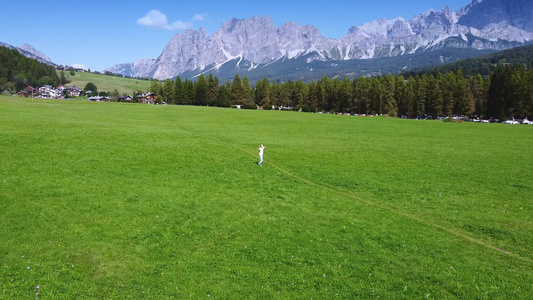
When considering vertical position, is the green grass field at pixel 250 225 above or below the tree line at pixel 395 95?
below

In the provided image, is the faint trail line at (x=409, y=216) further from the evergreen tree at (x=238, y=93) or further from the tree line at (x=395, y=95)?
the evergreen tree at (x=238, y=93)

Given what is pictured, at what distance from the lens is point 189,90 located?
7357 inches

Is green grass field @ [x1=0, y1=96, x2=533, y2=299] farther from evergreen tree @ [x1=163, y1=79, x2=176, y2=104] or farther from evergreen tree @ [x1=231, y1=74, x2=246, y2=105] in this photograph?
evergreen tree @ [x1=163, y1=79, x2=176, y2=104]

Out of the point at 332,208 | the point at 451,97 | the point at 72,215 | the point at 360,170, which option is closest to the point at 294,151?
the point at 360,170

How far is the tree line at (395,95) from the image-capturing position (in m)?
118

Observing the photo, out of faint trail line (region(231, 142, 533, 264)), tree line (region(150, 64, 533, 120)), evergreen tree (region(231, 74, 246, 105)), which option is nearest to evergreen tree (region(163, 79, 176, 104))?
tree line (region(150, 64, 533, 120))

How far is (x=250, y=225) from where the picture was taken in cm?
1922

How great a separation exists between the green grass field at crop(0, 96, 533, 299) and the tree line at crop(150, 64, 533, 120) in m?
104

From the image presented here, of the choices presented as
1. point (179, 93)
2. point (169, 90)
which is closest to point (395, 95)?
point (179, 93)

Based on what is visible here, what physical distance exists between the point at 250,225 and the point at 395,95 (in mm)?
143727

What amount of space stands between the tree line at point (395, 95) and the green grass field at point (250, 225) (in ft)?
342

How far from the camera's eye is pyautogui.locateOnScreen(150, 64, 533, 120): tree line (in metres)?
118

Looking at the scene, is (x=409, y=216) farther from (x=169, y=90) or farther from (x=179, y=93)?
(x=169, y=90)

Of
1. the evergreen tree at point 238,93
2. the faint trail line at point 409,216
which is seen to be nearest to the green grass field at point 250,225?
the faint trail line at point 409,216
